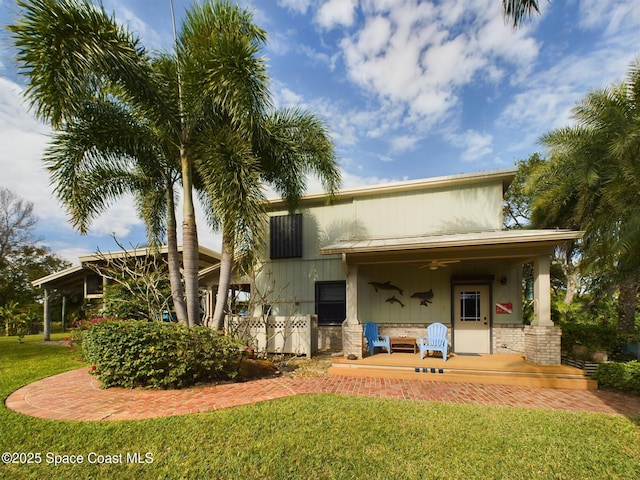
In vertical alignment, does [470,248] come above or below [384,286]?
above

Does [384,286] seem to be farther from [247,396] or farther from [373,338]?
[247,396]

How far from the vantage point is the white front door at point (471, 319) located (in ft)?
29.5

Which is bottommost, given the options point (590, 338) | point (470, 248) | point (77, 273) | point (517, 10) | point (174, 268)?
point (590, 338)

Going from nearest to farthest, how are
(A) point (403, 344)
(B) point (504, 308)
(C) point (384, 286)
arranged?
(A) point (403, 344)
(B) point (504, 308)
(C) point (384, 286)

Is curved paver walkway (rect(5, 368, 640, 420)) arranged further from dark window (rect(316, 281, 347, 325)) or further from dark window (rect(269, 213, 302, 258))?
dark window (rect(269, 213, 302, 258))

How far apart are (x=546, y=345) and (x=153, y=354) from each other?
884 cm

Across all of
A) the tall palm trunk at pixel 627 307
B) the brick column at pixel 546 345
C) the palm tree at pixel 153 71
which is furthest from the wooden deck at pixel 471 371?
the tall palm trunk at pixel 627 307

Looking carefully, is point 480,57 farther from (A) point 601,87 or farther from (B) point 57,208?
(B) point 57,208

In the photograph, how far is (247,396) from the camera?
18.5 ft

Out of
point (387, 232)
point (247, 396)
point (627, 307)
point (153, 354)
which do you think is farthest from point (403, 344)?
point (627, 307)

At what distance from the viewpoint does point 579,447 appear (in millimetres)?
3652

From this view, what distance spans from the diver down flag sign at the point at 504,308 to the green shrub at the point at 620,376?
2.56 metres

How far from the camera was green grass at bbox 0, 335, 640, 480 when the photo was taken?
3139 mm

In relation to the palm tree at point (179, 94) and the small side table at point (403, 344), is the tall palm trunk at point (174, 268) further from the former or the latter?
the small side table at point (403, 344)
